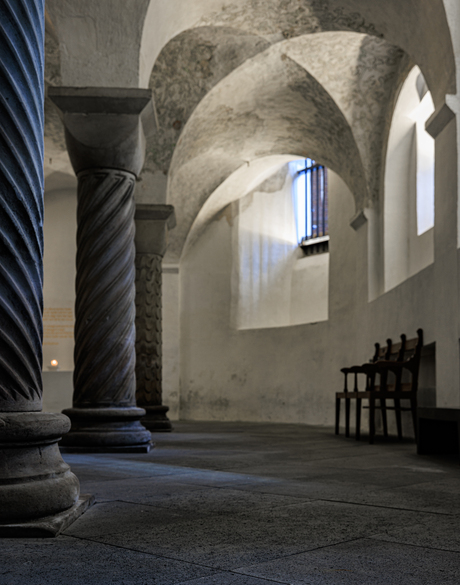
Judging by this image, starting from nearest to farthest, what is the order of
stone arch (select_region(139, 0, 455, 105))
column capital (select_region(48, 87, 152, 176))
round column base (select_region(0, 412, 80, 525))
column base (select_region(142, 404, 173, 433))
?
round column base (select_region(0, 412, 80, 525))
column capital (select_region(48, 87, 152, 176))
stone arch (select_region(139, 0, 455, 105))
column base (select_region(142, 404, 173, 433))

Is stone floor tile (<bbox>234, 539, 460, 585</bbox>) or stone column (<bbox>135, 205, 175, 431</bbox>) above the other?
stone column (<bbox>135, 205, 175, 431</bbox>)

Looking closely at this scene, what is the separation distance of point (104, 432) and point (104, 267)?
1.24m

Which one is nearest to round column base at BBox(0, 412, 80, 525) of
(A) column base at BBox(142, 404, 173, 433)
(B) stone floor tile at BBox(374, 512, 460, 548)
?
(B) stone floor tile at BBox(374, 512, 460, 548)

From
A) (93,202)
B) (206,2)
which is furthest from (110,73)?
(206,2)

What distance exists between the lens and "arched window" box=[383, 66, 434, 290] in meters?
8.23

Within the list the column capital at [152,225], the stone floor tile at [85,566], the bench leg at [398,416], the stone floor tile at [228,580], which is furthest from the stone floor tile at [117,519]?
the column capital at [152,225]

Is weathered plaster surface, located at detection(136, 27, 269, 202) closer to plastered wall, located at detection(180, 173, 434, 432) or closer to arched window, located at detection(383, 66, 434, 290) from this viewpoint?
arched window, located at detection(383, 66, 434, 290)

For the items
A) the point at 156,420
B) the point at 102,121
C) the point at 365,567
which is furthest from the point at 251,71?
the point at 365,567

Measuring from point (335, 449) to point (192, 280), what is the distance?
28.9 ft

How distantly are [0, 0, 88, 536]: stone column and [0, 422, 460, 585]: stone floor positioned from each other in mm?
139

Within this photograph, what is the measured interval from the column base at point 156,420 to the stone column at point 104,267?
3.19m

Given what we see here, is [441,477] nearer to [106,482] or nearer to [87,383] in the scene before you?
[106,482]

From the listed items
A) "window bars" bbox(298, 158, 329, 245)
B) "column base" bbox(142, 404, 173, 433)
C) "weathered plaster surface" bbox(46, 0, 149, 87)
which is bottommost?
"column base" bbox(142, 404, 173, 433)

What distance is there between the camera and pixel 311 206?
539 inches
